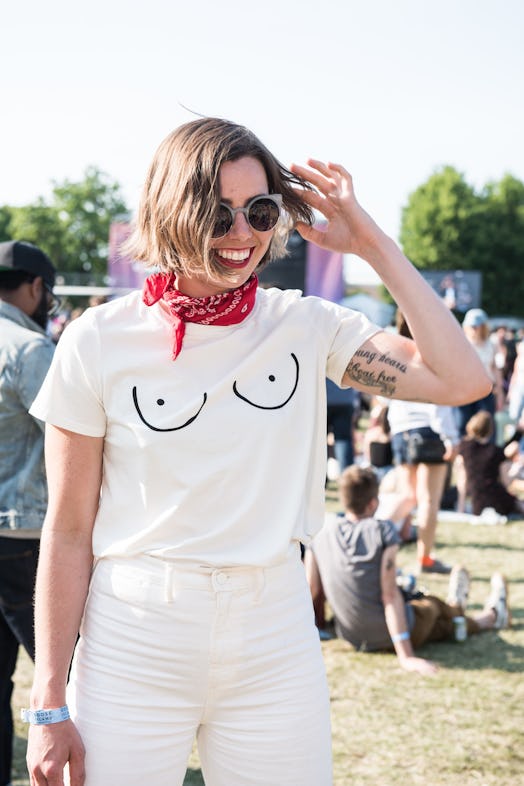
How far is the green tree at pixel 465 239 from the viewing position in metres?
63.2

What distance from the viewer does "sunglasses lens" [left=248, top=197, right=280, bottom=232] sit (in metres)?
1.87

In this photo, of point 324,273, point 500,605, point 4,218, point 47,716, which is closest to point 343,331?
point 47,716

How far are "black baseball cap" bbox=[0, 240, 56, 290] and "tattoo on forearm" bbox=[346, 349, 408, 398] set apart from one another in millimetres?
1748

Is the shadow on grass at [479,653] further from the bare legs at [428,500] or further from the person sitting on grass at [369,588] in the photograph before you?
the bare legs at [428,500]

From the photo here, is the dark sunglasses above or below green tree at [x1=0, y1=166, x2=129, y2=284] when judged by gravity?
below

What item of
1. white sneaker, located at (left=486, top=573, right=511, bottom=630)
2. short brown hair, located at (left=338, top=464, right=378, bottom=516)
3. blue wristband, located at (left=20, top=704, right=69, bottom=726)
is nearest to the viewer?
blue wristband, located at (left=20, top=704, right=69, bottom=726)

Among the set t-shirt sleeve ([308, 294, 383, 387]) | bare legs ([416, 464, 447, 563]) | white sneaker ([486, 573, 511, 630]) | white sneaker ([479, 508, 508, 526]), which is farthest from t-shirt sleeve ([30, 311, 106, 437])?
white sneaker ([479, 508, 508, 526])

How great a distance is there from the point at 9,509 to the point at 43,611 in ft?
4.58

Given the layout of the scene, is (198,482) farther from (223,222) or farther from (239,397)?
(223,222)

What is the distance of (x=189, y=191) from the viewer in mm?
1792

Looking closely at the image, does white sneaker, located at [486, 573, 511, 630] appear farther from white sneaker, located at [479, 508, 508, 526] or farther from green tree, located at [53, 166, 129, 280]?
green tree, located at [53, 166, 129, 280]

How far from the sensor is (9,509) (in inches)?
124

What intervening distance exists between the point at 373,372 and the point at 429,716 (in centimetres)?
302

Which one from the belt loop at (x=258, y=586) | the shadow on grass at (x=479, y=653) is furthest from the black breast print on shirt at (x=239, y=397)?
the shadow on grass at (x=479, y=653)
